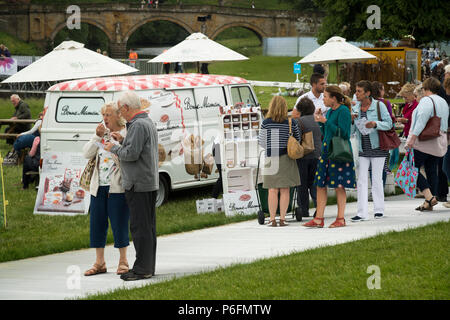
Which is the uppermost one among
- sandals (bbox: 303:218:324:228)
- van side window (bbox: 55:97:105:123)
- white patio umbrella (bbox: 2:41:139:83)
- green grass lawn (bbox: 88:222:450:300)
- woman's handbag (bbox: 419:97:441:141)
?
white patio umbrella (bbox: 2:41:139:83)

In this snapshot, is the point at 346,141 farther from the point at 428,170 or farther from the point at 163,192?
the point at 163,192

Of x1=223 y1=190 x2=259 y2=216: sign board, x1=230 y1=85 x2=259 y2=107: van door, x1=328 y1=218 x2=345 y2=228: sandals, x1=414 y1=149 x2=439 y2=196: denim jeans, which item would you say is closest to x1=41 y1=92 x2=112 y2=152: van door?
x1=223 y1=190 x2=259 y2=216: sign board

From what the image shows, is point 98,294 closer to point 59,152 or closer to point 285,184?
point 285,184

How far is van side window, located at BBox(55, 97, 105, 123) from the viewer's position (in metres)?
13.2

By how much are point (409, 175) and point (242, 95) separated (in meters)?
4.23

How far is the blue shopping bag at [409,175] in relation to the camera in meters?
12.0

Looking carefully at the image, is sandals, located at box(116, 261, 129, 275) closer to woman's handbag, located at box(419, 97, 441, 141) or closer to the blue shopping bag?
the blue shopping bag

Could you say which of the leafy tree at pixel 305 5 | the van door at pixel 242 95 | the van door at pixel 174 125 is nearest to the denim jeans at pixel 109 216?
the van door at pixel 174 125

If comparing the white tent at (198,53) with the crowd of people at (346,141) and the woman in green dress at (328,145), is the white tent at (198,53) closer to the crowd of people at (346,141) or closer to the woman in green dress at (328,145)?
the crowd of people at (346,141)

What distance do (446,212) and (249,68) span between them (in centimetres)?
5089

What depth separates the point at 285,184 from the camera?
35.8 feet

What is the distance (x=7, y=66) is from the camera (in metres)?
41.7

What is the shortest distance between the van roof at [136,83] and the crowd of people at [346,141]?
8.66 feet

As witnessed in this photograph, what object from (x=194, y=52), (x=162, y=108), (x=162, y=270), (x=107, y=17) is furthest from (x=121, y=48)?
(x=162, y=270)
